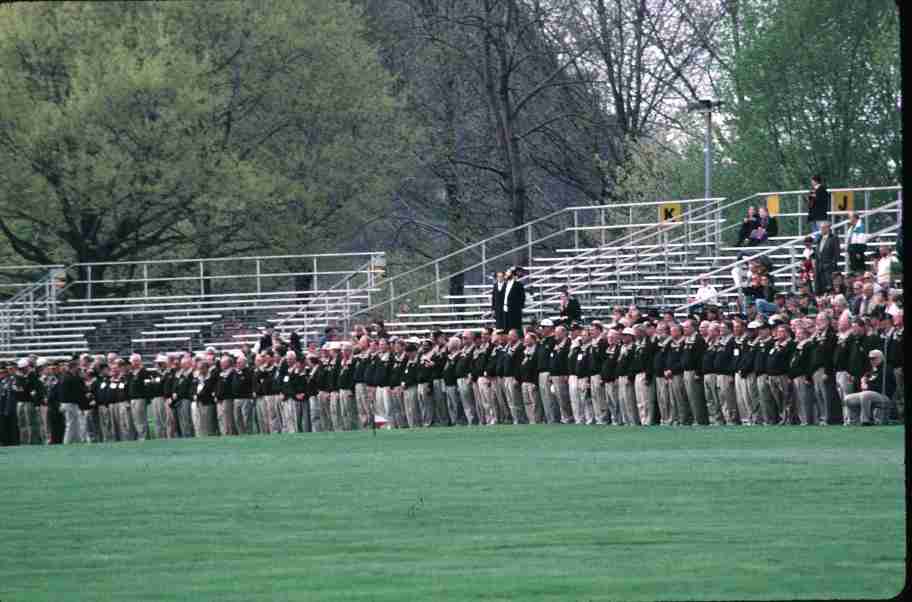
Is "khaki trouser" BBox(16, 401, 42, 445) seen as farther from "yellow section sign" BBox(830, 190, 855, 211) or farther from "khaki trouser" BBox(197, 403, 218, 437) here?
"yellow section sign" BBox(830, 190, 855, 211)

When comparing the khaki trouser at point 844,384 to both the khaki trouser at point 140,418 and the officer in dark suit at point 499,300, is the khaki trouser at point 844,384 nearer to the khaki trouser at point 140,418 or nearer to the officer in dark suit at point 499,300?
the officer in dark suit at point 499,300

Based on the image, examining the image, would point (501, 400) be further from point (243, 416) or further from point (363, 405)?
point (243, 416)

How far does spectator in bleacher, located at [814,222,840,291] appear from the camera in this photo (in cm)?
3491

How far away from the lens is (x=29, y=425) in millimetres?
42938

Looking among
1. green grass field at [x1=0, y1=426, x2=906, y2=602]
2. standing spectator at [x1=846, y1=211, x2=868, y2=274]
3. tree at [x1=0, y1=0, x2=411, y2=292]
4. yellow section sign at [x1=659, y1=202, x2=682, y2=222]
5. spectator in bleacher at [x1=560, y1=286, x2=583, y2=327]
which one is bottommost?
green grass field at [x1=0, y1=426, x2=906, y2=602]

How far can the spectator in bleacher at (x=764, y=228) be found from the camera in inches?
1588

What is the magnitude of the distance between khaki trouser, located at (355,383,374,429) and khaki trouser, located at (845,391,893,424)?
1286 cm

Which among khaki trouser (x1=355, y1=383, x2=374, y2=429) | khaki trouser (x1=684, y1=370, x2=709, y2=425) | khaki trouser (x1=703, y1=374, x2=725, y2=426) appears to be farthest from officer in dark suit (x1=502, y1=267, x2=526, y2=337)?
khaki trouser (x1=703, y1=374, x2=725, y2=426)

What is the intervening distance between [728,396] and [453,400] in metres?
7.78

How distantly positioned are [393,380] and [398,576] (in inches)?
1055

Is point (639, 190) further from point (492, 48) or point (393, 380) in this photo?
point (393, 380)

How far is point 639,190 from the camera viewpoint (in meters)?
58.0

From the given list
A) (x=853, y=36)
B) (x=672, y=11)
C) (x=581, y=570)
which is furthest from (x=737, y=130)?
(x=581, y=570)

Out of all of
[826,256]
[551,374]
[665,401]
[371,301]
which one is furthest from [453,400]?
[371,301]
